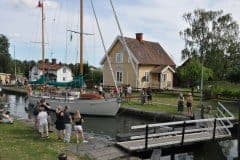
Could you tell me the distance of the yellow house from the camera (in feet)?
213

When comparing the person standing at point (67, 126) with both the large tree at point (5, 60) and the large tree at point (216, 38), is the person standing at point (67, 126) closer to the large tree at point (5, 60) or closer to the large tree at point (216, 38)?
the large tree at point (216, 38)

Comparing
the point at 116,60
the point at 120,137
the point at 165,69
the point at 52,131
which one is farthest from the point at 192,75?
the point at 120,137

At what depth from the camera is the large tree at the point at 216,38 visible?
6869cm

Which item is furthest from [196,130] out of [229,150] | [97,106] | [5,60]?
[5,60]

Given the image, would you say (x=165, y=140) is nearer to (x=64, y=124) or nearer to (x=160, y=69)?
(x=64, y=124)

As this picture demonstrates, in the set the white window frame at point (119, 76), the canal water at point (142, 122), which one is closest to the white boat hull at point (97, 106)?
the canal water at point (142, 122)

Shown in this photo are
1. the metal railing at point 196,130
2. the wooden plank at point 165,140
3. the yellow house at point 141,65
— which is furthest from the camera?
the yellow house at point 141,65

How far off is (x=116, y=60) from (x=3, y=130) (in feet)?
143

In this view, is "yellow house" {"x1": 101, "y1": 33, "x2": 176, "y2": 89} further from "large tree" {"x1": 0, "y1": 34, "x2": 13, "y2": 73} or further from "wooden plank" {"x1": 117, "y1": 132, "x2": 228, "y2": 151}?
"large tree" {"x1": 0, "y1": 34, "x2": 13, "y2": 73}

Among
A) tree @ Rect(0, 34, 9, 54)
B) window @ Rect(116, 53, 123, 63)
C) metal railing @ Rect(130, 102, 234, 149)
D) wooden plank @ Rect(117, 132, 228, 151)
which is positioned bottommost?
wooden plank @ Rect(117, 132, 228, 151)

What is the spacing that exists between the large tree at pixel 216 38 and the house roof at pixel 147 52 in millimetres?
4853

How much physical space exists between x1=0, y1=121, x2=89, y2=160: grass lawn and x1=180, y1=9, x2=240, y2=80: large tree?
4749 centimetres

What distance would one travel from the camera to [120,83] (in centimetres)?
6638

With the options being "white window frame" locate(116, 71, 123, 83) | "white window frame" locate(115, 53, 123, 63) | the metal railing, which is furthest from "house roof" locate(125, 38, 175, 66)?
the metal railing
